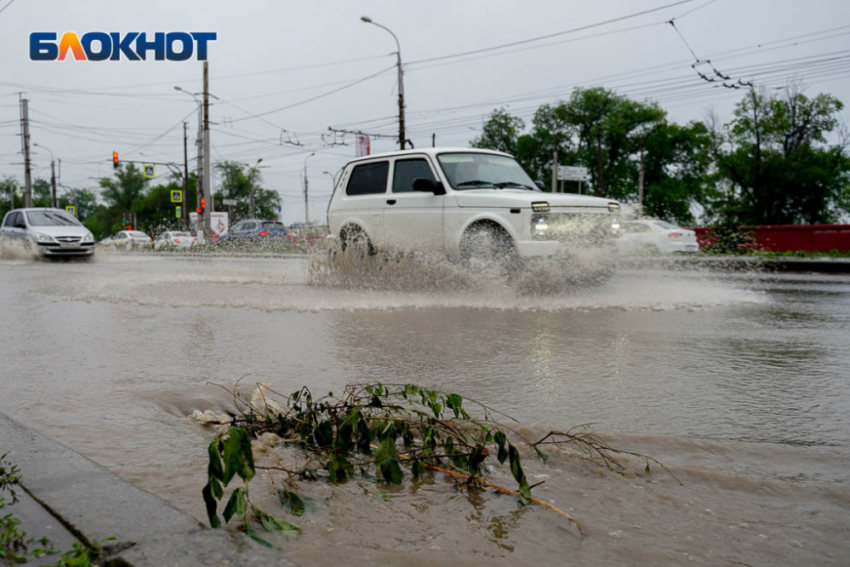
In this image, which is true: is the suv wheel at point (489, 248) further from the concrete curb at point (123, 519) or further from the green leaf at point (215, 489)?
the green leaf at point (215, 489)

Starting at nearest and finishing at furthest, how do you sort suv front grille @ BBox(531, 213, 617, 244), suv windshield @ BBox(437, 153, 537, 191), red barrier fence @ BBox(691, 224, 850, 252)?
suv front grille @ BBox(531, 213, 617, 244) < suv windshield @ BBox(437, 153, 537, 191) < red barrier fence @ BBox(691, 224, 850, 252)

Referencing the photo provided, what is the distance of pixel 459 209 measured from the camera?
952 centimetres

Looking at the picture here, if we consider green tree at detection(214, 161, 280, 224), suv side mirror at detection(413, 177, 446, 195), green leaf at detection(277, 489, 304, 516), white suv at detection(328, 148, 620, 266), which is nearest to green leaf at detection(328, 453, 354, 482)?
green leaf at detection(277, 489, 304, 516)

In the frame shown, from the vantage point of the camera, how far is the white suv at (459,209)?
29.6 ft

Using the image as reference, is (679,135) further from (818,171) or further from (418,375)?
(418,375)

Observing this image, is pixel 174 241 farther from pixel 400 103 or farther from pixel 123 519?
pixel 123 519

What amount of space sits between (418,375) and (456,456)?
1699mm

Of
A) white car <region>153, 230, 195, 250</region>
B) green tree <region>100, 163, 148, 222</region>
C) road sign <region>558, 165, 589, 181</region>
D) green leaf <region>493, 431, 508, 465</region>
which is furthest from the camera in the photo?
green tree <region>100, 163, 148, 222</region>

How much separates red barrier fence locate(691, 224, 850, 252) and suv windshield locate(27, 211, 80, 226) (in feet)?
75.1

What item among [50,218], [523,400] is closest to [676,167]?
[50,218]

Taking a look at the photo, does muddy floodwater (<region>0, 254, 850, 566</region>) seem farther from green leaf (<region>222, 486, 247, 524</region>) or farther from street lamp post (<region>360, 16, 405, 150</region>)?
street lamp post (<region>360, 16, 405, 150</region>)

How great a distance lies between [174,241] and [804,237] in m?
26.7

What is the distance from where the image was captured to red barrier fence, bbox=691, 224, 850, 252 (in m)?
23.4

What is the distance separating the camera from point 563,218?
358 inches
